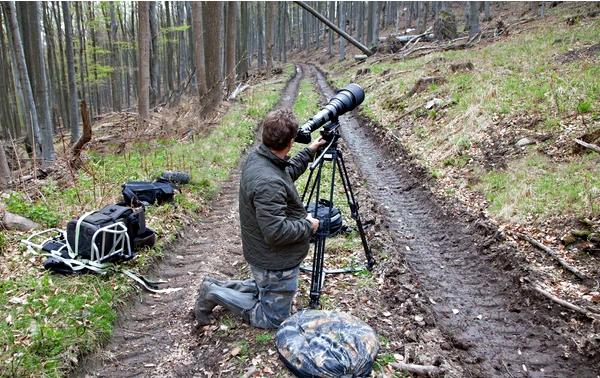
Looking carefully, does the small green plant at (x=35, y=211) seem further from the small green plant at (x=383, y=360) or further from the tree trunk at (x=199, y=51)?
the tree trunk at (x=199, y=51)

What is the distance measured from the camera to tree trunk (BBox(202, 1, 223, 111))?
1342 centimetres

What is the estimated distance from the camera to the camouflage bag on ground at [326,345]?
131 inches

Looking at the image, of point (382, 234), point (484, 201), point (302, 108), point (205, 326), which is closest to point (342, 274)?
point (382, 234)

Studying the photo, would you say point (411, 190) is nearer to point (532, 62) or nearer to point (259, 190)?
point (259, 190)

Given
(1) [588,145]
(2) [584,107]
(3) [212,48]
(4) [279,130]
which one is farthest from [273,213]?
(3) [212,48]

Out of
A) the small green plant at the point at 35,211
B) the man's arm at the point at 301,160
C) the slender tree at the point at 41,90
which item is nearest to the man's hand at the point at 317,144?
the man's arm at the point at 301,160

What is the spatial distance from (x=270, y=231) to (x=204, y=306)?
1.37m

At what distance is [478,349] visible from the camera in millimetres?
4371

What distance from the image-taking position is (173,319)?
477 centimetres

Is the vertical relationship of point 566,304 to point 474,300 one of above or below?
above

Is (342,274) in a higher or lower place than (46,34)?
lower

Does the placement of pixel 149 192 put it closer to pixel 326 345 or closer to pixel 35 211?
pixel 35 211

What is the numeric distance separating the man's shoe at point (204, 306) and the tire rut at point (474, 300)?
7.89 feet

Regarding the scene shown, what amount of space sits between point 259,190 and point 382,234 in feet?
10.6
